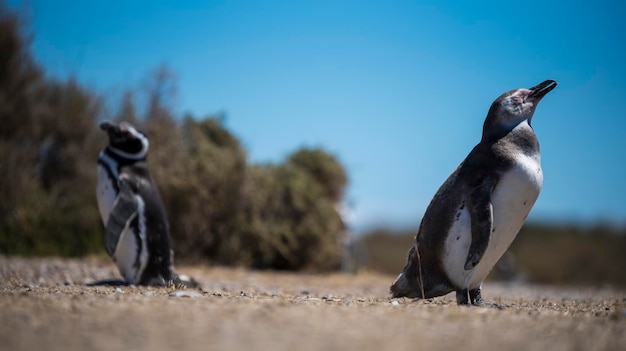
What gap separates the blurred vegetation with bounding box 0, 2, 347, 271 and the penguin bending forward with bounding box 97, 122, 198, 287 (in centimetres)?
503

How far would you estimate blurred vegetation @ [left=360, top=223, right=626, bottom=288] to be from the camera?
755 inches

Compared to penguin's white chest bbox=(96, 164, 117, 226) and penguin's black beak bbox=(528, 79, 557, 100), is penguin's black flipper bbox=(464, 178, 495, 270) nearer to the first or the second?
penguin's black beak bbox=(528, 79, 557, 100)

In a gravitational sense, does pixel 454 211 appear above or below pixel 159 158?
below

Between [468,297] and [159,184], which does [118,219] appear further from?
[159,184]

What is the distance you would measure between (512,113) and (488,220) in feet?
3.46

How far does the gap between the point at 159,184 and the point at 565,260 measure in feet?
51.5

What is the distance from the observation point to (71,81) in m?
14.4

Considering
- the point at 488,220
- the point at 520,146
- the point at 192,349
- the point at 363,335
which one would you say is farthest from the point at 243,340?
the point at 520,146

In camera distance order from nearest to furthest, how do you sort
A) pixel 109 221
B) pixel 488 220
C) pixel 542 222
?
pixel 488 220
pixel 109 221
pixel 542 222

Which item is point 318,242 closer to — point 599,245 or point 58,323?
point 58,323

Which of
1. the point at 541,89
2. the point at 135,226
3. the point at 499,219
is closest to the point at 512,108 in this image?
the point at 541,89

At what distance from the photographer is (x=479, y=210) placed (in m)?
4.49

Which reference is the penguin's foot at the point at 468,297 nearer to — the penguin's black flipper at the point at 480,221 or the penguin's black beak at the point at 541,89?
the penguin's black flipper at the point at 480,221

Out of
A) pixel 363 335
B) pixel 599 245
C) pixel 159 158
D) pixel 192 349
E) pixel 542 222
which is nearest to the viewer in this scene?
pixel 192 349
